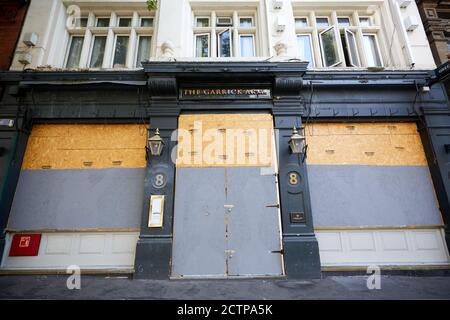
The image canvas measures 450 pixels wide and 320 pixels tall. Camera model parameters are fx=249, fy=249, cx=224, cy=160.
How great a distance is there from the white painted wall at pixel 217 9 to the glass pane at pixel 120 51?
1.28 feet

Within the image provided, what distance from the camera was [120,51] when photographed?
8109 mm

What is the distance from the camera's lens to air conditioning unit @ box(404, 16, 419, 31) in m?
7.76

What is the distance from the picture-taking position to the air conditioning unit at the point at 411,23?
306 inches

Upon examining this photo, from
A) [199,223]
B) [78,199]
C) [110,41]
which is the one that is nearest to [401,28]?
[199,223]

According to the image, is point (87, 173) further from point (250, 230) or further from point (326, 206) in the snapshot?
point (326, 206)

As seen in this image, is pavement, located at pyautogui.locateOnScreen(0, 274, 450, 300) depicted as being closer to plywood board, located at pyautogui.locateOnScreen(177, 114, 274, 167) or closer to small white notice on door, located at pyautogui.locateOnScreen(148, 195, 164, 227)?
small white notice on door, located at pyautogui.locateOnScreen(148, 195, 164, 227)

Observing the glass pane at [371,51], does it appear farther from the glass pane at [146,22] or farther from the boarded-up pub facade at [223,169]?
the glass pane at [146,22]

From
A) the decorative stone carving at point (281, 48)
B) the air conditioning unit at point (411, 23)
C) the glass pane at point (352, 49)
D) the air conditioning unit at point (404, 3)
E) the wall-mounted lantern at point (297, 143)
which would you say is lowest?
the wall-mounted lantern at point (297, 143)

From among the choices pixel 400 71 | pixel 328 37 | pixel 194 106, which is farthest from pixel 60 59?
pixel 400 71

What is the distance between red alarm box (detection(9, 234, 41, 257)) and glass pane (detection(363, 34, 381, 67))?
35.2 ft

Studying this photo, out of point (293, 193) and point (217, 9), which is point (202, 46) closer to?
point (217, 9)

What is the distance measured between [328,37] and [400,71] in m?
2.39

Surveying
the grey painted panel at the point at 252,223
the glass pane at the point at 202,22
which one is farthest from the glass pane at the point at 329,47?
the grey painted panel at the point at 252,223

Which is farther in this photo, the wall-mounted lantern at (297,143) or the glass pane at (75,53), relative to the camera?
the glass pane at (75,53)
